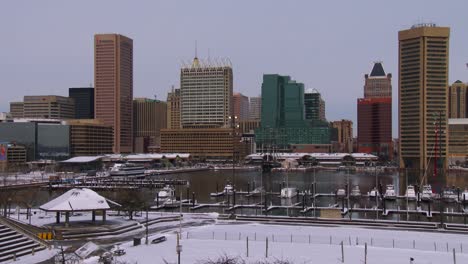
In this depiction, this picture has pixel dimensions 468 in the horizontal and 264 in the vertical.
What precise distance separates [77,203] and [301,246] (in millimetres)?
21176

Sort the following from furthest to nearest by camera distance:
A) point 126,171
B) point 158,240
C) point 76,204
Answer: point 126,171 → point 76,204 → point 158,240

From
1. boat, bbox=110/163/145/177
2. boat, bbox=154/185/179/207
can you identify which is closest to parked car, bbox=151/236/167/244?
boat, bbox=154/185/179/207

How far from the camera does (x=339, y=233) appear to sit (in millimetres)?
51844

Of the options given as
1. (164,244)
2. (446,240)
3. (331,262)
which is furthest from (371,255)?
(164,244)

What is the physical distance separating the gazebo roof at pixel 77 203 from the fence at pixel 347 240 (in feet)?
30.2

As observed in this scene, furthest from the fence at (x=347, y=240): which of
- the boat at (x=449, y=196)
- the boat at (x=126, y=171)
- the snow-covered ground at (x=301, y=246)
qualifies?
the boat at (x=126, y=171)

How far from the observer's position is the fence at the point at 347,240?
44438 mm

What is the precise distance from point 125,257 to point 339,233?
21194 mm

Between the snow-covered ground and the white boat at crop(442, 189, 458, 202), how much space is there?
43317 mm

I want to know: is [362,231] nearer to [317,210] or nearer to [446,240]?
[446,240]

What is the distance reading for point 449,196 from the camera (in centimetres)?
9562

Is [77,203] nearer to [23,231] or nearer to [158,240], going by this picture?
[23,231]

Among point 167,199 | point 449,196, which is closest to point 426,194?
point 449,196

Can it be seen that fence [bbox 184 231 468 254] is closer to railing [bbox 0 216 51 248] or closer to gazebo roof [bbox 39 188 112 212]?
gazebo roof [bbox 39 188 112 212]
